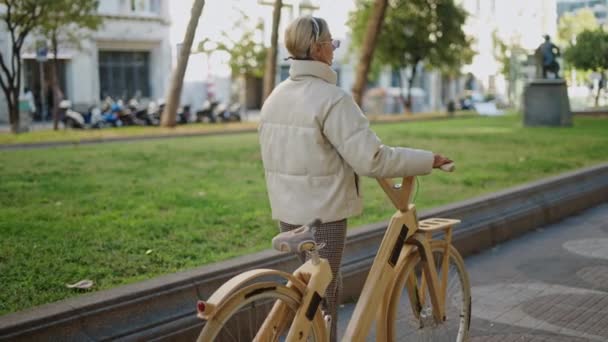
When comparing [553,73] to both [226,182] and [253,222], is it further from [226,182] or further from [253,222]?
[253,222]

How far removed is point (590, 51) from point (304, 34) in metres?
35.4

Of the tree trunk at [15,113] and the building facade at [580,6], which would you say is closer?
the tree trunk at [15,113]

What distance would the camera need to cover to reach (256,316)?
3.15 metres

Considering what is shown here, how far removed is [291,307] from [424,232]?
896 millimetres

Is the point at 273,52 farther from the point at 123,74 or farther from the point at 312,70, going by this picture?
the point at 123,74

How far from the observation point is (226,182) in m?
9.84

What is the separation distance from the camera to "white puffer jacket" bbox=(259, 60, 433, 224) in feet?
10.6

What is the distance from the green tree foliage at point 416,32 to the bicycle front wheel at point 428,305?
34531 mm

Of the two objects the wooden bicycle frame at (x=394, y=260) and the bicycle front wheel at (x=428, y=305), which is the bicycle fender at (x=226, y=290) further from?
the bicycle front wheel at (x=428, y=305)

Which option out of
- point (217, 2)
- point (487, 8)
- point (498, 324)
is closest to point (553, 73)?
point (217, 2)

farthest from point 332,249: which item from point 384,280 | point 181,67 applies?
point 181,67

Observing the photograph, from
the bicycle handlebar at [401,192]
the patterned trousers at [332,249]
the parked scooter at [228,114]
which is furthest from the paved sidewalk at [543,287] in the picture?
the parked scooter at [228,114]

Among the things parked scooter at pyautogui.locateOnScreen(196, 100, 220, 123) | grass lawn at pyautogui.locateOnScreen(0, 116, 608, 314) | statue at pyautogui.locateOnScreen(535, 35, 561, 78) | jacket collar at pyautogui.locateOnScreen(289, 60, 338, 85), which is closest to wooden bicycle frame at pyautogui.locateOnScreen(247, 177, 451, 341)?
jacket collar at pyautogui.locateOnScreen(289, 60, 338, 85)

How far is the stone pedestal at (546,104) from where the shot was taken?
22797 millimetres
